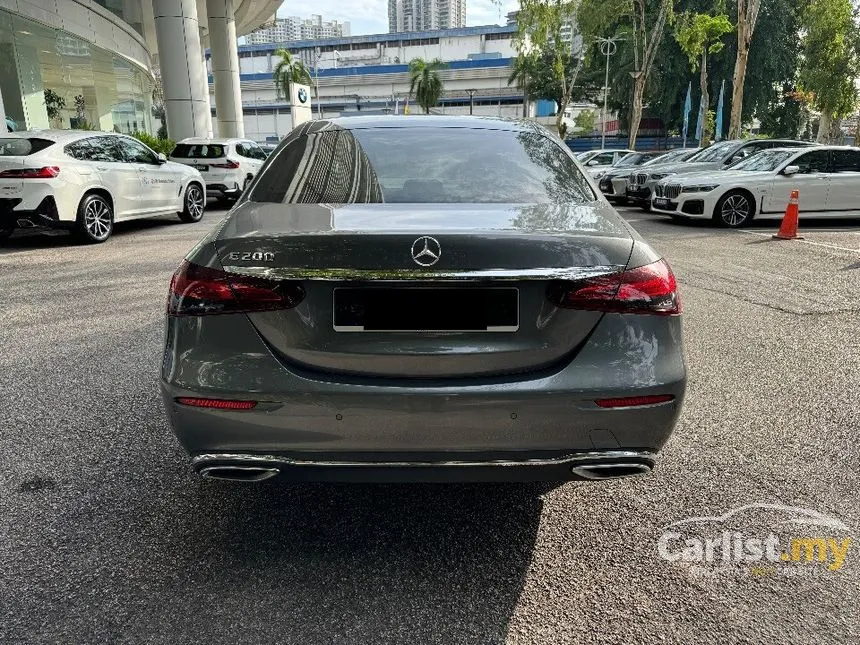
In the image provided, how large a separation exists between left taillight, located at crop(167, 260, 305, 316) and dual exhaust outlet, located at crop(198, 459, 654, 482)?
0.53 metres

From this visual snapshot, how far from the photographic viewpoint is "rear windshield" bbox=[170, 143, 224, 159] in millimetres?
16297

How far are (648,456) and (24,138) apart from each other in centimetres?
1024

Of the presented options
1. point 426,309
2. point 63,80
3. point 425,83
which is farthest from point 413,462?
point 425,83

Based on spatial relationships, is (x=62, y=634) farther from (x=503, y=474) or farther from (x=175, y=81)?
(x=175, y=81)

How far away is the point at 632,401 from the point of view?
2209mm

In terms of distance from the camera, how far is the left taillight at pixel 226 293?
7.06 feet

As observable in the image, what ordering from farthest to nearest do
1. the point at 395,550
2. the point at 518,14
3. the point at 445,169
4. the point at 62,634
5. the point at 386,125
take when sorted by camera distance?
the point at 518,14
the point at 386,125
the point at 445,169
the point at 395,550
the point at 62,634

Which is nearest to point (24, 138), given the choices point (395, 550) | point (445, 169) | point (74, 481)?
point (74, 481)

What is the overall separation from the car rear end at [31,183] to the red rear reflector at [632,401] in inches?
369

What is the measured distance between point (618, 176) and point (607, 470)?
17549 mm

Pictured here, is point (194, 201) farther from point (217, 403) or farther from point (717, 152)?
point (717, 152)

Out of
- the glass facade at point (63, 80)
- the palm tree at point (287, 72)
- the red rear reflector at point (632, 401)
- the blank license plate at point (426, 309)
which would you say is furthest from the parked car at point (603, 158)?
the palm tree at point (287, 72)

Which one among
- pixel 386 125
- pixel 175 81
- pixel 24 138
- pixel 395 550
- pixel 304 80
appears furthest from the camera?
pixel 304 80

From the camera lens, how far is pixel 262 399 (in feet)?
7.09
